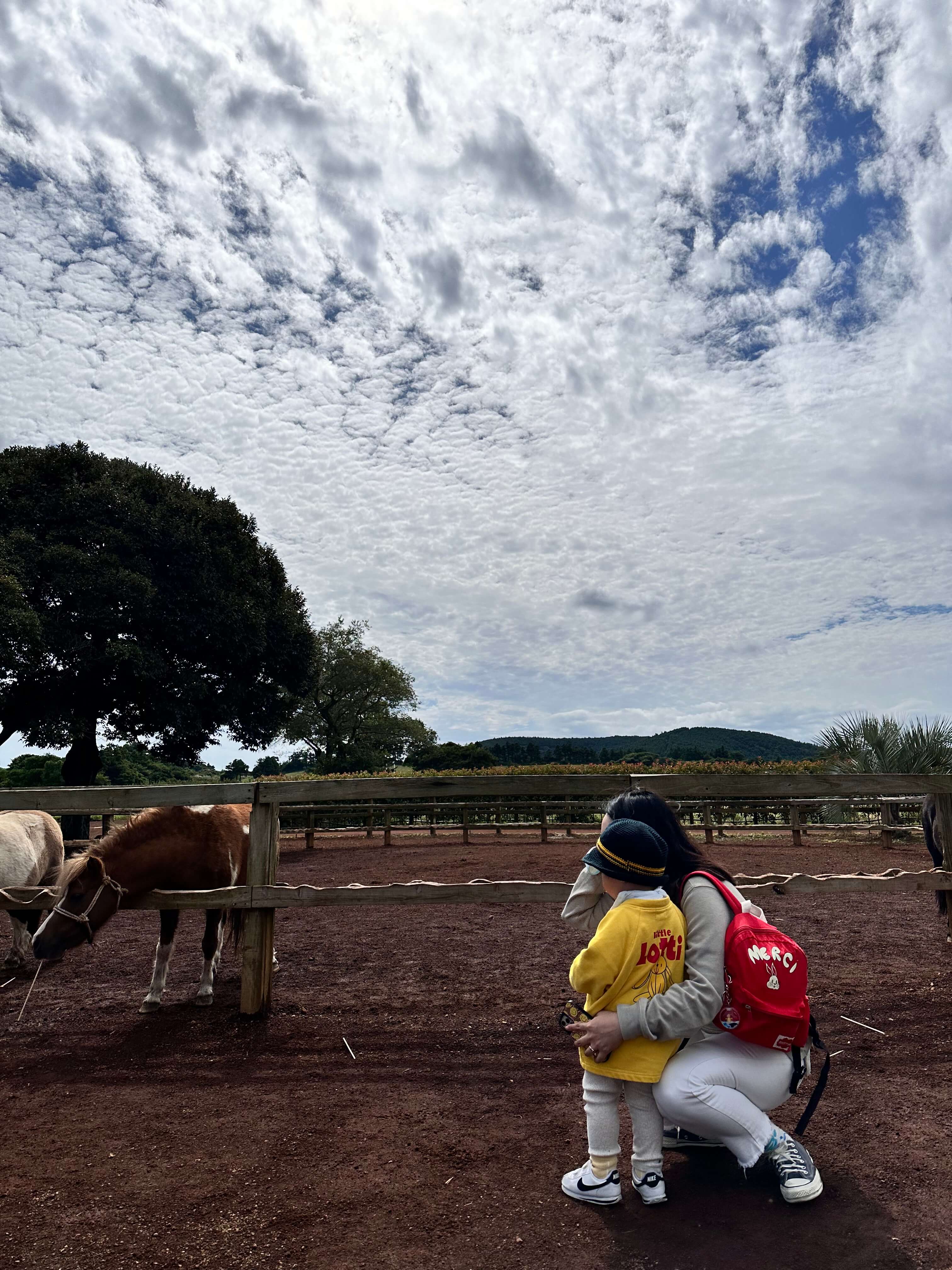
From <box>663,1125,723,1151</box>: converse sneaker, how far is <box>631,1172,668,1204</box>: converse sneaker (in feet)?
1.34

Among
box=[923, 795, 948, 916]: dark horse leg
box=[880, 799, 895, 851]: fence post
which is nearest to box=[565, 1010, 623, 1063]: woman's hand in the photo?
box=[923, 795, 948, 916]: dark horse leg

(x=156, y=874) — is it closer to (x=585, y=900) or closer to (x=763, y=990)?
(x=585, y=900)

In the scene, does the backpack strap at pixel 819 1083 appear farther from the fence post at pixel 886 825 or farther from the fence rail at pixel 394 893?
the fence post at pixel 886 825

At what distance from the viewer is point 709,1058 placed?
253 cm

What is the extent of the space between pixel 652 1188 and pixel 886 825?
16.0 metres

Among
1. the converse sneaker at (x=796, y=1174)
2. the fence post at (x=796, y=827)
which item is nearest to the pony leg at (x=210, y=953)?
the converse sneaker at (x=796, y=1174)

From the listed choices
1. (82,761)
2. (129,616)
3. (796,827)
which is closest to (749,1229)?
(796,827)

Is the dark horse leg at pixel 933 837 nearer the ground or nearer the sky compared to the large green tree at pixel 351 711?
nearer the ground

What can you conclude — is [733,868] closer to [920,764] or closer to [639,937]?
[920,764]

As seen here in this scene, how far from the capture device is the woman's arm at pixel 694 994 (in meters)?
2.43

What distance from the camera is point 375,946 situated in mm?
6867

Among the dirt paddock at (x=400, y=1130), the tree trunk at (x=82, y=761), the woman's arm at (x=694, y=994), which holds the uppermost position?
the tree trunk at (x=82, y=761)

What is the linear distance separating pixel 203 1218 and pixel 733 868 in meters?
11.3

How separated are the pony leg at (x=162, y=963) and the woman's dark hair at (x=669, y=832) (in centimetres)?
355
